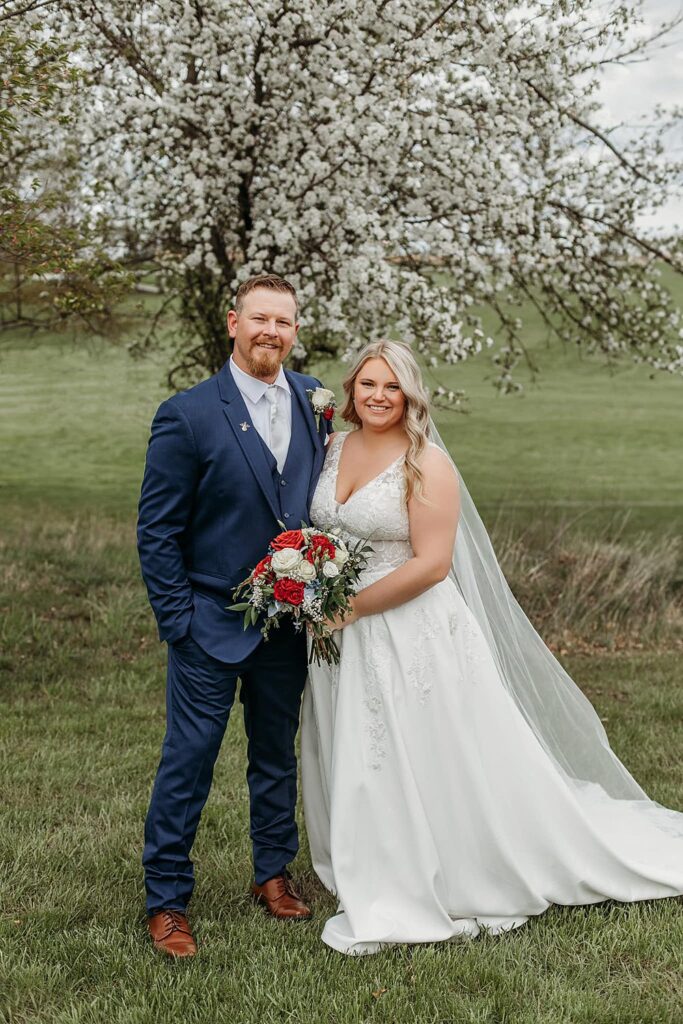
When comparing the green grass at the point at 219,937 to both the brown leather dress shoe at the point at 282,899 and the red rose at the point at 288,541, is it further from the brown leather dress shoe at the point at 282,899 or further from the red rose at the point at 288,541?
the red rose at the point at 288,541

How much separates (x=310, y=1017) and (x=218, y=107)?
804 centimetres

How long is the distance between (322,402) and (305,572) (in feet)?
2.67

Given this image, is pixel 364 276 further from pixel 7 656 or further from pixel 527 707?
pixel 527 707

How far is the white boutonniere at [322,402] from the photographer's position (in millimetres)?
4129

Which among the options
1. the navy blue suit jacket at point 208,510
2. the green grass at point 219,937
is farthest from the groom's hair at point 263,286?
the green grass at point 219,937

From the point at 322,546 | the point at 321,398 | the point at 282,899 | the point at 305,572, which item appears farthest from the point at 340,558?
the point at 282,899

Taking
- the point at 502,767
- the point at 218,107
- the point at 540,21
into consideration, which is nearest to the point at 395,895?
the point at 502,767

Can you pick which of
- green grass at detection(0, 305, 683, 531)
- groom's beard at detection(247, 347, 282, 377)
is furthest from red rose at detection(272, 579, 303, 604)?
green grass at detection(0, 305, 683, 531)

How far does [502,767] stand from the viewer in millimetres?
4117

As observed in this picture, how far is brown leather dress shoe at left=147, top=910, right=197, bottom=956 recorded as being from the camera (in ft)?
12.5

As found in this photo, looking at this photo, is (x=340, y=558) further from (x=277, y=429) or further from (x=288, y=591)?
(x=277, y=429)

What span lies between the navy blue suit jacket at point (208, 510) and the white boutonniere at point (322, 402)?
287 mm

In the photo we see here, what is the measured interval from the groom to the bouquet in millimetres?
134

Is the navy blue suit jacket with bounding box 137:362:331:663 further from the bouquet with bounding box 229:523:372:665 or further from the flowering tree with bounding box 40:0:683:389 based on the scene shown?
the flowering tree with bounding box 40:0:683:389
